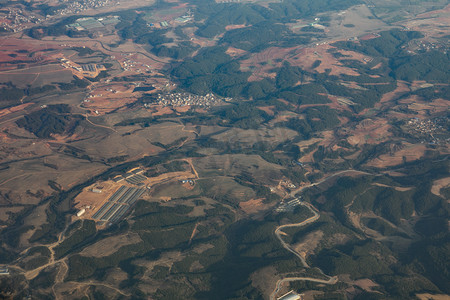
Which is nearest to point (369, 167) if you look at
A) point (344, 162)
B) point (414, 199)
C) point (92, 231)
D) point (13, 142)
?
point (344, 162)

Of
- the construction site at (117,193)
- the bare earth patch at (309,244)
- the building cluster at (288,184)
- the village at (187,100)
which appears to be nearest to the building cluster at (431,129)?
the building cluster at (288,184)

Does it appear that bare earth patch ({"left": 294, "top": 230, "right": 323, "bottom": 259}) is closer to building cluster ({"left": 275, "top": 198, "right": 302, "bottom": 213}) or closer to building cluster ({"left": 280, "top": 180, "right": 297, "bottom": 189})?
building cluster ({"left": 275, "top": 198, "right": 302, "bottom": 213})

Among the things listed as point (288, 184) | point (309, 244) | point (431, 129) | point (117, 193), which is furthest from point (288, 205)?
point (431, 129)

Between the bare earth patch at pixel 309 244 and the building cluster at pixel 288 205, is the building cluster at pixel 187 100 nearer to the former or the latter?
the building cluster at pixel 288 205

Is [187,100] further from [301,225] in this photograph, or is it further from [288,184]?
[301,225]

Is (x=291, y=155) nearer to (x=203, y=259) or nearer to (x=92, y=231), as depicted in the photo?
(x=203, y=259)

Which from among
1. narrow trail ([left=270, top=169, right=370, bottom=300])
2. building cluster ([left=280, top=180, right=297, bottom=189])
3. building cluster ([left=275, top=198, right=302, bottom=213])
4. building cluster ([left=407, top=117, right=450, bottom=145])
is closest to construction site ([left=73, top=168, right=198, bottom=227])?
building cluster ([left=275, top=198, right=302, bottom=213])
